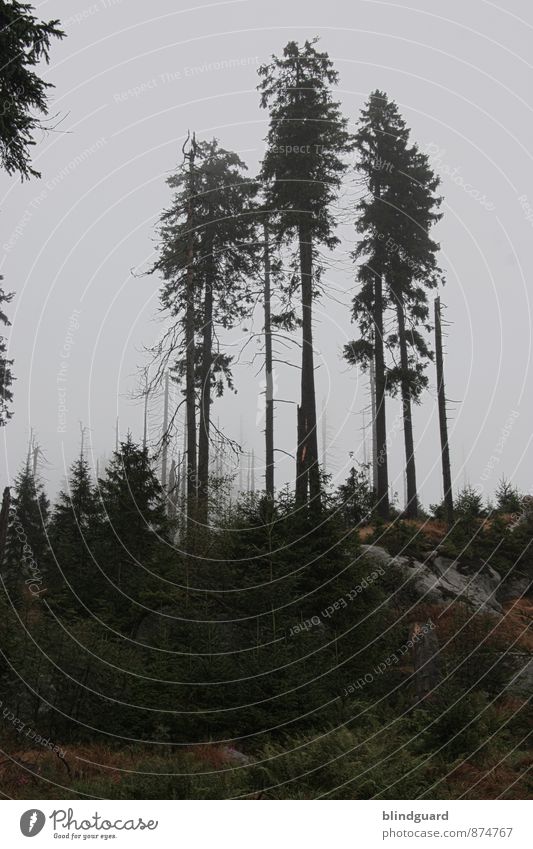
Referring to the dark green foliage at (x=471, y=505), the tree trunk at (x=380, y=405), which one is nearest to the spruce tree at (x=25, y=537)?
the tree trunk at (x=380, y=405)

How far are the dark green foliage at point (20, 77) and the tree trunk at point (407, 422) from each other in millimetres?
18322

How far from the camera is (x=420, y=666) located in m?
13.3

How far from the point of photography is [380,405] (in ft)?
83.6

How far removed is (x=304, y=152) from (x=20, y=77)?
14457 mm

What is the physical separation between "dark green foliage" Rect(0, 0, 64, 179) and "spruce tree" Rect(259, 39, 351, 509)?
12.9 meters

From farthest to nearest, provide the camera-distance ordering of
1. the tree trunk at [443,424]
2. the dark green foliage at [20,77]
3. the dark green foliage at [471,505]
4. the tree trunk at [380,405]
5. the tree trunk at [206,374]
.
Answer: the tree trunk at [380,405], the dark green foliage at [471,505], the tree trunk at [443,424], the tree trunk at [206,374], the dark green foliage at [20,77]

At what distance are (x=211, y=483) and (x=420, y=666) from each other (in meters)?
7.00

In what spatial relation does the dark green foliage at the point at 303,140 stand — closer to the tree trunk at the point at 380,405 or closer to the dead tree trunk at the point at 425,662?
the tree trunk at the point at 380,405

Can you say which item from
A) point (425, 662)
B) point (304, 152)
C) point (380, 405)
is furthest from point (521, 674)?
point (304, 152)

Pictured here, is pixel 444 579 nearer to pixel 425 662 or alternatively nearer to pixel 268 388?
pixel 425 662

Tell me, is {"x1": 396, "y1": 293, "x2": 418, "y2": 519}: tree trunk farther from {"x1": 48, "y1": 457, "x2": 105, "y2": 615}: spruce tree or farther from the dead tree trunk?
{"x1": 48, "y1": 457, "x2": 105, "y2": 615}: spruce tree

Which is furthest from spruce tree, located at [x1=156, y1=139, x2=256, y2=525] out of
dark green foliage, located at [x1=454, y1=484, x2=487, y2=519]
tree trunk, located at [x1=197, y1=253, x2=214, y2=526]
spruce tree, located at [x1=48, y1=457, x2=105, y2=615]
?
dark green foliage, located at [x1=454, y1=484, x2=487, y2=519]

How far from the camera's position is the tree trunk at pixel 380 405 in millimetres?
24859
